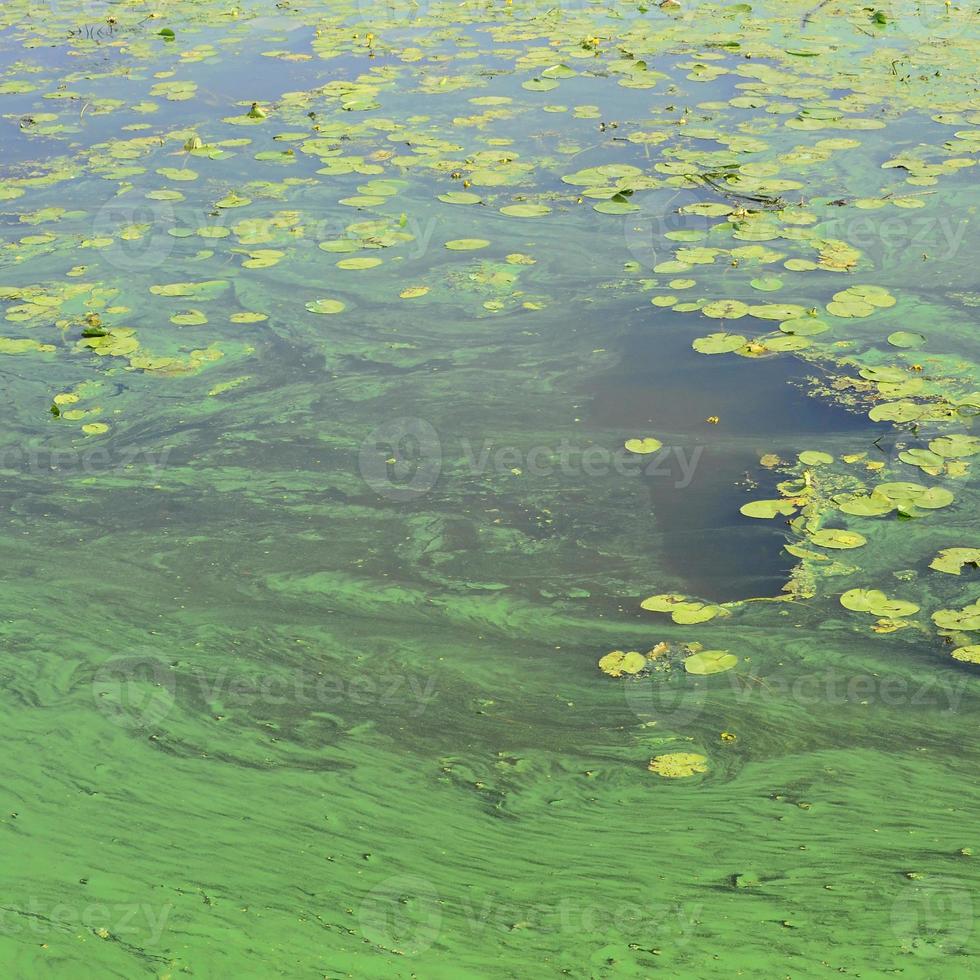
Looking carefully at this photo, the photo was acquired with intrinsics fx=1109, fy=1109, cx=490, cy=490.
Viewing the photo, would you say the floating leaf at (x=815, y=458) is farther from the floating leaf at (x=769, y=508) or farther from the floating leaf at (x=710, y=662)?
the floating leaf at (x=710, y=662)

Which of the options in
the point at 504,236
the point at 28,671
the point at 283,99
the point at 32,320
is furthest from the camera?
the point at 283,99

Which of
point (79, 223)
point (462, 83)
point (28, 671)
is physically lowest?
point (28, 671)

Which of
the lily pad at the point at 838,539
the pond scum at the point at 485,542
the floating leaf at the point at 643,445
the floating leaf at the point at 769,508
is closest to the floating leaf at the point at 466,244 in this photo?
the pond scum at the point at 485,542

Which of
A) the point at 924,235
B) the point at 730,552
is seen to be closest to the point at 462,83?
the point at 924,235

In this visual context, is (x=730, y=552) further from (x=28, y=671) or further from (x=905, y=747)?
(x=28, y=671)

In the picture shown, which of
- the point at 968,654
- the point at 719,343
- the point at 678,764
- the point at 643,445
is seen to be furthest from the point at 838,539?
the point at 719,343

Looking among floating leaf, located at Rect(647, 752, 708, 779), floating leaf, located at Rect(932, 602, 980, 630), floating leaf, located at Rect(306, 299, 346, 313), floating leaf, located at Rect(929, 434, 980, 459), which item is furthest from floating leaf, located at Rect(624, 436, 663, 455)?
floating leaf, located at Rect(306, 299, 346, 313)

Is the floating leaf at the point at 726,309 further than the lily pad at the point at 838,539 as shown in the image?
Yes

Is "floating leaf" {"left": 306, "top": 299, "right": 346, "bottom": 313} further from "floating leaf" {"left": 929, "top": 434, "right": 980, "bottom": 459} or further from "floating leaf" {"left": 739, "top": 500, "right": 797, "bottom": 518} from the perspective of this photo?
"floating leaf" {"left": 929, "top": 434, "right": 980, "bottom": 459}
